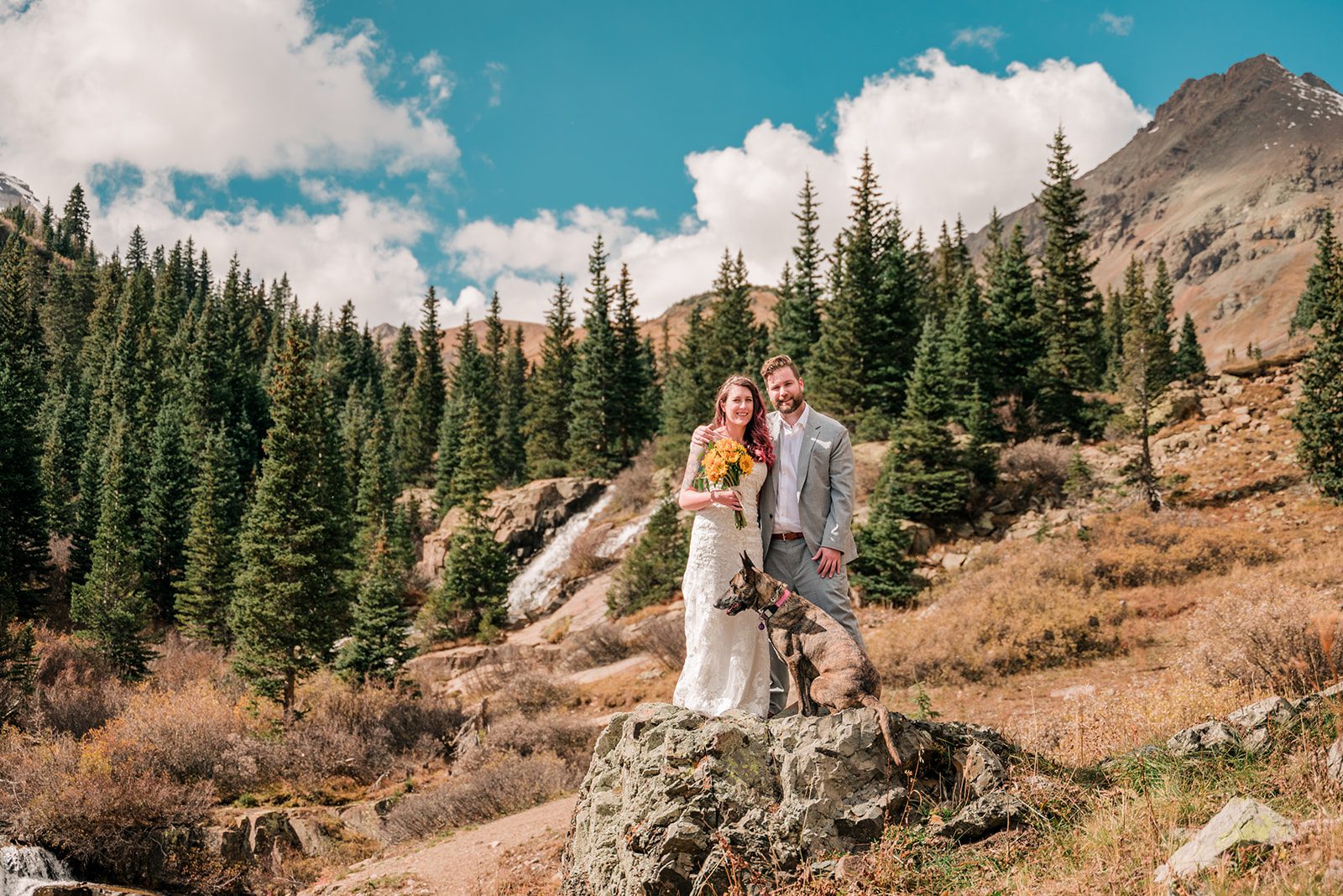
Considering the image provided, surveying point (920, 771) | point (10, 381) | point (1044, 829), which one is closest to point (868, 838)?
point (920, 771)

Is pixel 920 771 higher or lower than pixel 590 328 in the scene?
lower

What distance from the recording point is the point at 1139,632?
13766 mm

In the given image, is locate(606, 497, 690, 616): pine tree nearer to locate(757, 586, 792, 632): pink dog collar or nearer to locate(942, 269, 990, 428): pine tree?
locate(942, 269, 990, 428): pine tree

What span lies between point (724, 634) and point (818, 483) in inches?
52.0

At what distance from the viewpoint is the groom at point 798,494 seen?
5.29 m

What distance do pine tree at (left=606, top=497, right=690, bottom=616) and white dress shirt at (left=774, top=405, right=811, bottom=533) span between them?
20.7 m

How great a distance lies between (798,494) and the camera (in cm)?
537

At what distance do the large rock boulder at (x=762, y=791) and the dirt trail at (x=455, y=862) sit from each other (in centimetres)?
340

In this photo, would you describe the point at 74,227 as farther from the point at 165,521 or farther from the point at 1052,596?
the point at 1052,596

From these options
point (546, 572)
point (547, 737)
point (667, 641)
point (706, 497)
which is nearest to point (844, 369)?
point (546, 572)

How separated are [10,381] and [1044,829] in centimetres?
7167

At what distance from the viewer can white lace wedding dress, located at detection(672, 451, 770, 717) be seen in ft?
17.1

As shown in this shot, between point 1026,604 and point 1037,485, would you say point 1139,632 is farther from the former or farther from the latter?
point 1037,485

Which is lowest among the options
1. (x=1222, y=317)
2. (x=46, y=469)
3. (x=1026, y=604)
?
(x=1026, y=604)
